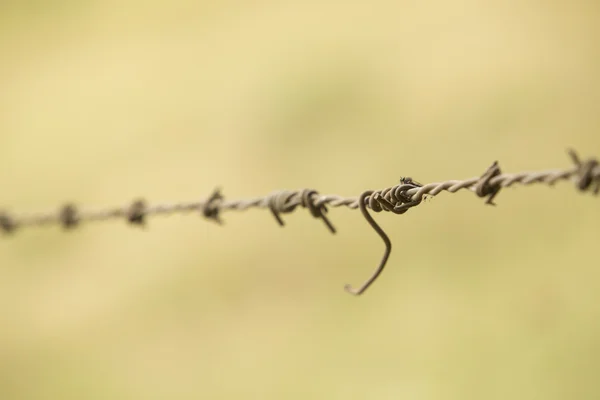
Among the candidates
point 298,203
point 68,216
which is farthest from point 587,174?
point 68,216

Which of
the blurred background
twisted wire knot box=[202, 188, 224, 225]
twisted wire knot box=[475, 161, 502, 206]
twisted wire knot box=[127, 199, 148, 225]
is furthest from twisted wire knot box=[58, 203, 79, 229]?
twisted wire knot box=[475, 161, 502, 206]

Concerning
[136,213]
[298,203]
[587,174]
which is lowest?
[587,174]

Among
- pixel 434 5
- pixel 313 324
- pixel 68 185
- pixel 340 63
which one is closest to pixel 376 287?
pixel 313 324

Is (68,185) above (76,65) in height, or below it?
below

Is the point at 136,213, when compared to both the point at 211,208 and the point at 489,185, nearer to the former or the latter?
the point at 211,208

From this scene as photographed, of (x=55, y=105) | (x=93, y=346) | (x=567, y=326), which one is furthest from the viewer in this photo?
(x=55, y=105)

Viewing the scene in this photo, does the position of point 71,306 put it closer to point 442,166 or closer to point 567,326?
point 442,166

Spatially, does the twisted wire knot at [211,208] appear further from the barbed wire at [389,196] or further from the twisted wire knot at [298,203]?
the twisted wire knot at [298,203]

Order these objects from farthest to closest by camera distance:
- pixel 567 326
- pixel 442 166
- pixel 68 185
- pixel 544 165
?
pixel 68 185
pixel 442 166
pixel 544 165
pixel 567 326

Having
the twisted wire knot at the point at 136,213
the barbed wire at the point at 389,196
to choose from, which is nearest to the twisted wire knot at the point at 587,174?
the barbed wire at the point at 389,196
